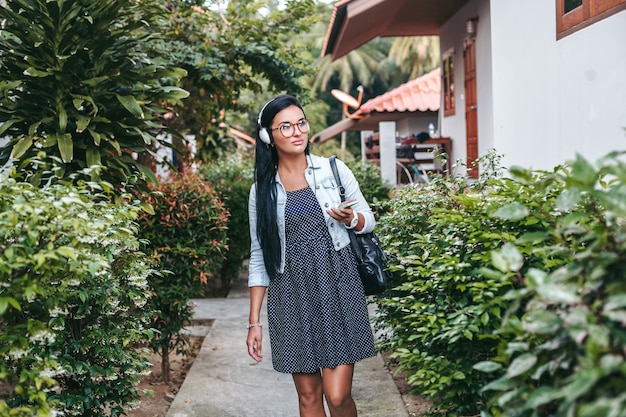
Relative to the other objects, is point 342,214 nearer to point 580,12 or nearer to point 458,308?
point 458,308

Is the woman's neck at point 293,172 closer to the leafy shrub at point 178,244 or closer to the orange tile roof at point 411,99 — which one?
the leafy shrub at point 178,244

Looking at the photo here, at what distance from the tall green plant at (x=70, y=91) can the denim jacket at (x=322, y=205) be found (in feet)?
5.13

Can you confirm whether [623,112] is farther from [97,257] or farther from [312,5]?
[312,5]

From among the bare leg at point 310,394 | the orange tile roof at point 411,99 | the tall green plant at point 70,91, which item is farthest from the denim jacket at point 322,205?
the orange tile roof at point 411,99

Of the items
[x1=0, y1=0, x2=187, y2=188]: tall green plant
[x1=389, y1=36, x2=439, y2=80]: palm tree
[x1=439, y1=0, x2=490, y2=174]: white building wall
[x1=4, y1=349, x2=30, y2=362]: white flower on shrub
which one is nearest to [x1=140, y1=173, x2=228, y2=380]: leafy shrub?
[x1=0, y1=0, x2=187, y2=188]: tall green plant

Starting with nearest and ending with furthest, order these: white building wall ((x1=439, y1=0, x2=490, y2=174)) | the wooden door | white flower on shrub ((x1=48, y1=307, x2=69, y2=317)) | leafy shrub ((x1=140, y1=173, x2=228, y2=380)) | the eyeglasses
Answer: white flower on shrub ((x1=48, y1=307, x2=69, y2=317))
the eyeglasses
leafy shrub ((x1=140, y1=173, x2=228, y2=380))
white building wall ((x1=439, y1=0, x2=490, y2=174))
the wooden door

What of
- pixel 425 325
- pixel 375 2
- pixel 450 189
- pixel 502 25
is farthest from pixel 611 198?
pixel 375 2

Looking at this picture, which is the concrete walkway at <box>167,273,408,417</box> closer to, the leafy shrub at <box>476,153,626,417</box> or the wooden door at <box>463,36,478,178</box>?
the leafy shrub at <box>476,153,626,417</box>

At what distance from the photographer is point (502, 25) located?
784 cm

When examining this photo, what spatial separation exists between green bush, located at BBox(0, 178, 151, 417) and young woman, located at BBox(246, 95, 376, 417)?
701 millimetres

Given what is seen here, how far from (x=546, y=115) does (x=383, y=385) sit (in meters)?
2.84

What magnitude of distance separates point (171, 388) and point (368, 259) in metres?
3.29

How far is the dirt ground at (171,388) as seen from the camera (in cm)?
566

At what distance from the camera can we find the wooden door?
1199 cm
